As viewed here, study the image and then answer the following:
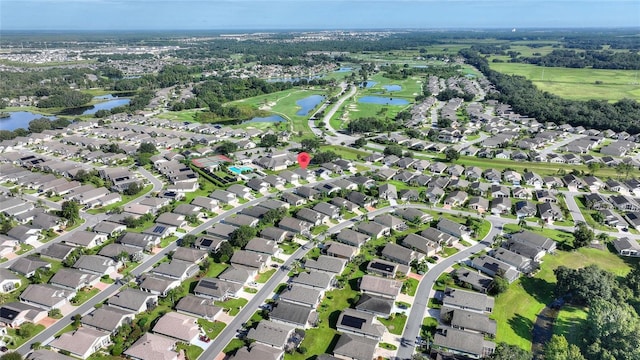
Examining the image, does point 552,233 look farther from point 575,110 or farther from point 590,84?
point 590,84

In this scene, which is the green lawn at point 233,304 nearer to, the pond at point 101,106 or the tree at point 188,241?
the tree at point 188,241

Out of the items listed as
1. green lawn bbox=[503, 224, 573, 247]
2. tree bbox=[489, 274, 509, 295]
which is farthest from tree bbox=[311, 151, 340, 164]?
tree bbox=[489, 274, 509, 295]

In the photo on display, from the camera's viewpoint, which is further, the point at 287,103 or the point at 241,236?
the point at 287,103

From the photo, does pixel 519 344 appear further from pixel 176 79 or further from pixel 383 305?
pixel 176 79

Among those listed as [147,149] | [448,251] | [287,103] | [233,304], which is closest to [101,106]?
[287,103]

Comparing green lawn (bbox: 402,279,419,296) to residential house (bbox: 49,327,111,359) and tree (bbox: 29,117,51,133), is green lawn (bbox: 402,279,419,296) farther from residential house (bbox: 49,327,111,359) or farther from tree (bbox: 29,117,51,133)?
tree (bbox: 29,117,51,133)

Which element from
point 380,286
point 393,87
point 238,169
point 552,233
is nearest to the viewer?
point 380,286
